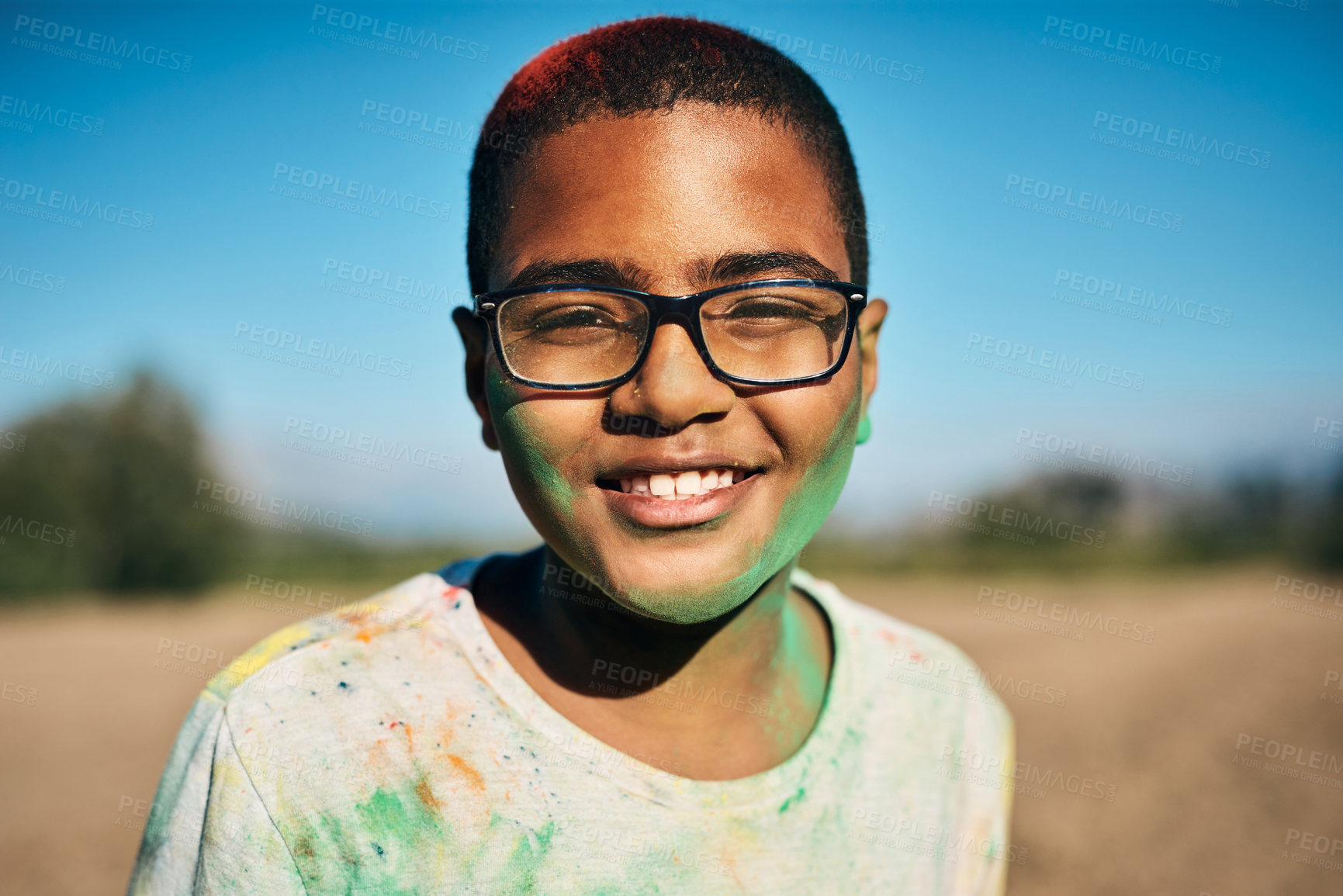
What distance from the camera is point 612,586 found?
1727mm

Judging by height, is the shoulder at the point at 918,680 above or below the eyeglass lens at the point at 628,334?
below

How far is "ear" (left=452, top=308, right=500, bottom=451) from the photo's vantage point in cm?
203

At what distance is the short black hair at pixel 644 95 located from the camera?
182cm

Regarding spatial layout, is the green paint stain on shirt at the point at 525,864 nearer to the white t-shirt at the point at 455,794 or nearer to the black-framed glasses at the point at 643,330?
the white t-shirt at the point at 455,794

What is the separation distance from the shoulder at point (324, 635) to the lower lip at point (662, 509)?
595 millimetres

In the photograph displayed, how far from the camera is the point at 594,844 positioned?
5.65 feet

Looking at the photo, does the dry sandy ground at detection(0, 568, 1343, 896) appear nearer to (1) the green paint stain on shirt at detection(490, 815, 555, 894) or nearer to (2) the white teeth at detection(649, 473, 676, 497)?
(1) the green paint stain on shirt at detection(490, 815, 555, 894)

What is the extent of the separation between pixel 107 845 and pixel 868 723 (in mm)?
8832

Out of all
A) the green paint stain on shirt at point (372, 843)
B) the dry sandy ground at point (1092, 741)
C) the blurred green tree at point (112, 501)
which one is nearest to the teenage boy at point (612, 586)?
the green paint stain on shirt at point (372, 843)

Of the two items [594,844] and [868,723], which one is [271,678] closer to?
[594,844]

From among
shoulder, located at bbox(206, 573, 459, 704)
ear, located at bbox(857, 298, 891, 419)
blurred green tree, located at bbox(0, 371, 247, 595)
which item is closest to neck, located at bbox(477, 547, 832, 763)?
shoulder, located at bbox(206, 573, 459, 704)

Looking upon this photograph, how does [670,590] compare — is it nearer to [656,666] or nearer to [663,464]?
Result: [663,464]

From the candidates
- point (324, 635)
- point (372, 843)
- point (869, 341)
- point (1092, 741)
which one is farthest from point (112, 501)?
point (869, 341)

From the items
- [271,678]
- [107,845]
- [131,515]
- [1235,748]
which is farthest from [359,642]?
[131,515]
